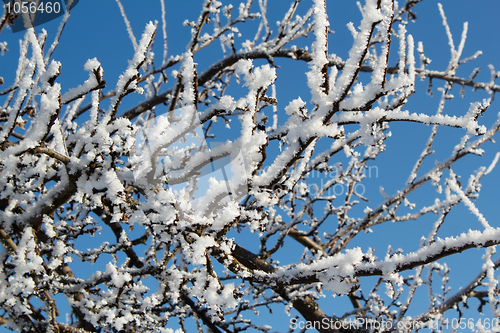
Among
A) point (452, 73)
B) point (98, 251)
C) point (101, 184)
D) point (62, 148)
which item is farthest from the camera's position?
point (452, 73)

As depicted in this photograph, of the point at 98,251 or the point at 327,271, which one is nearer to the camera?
the point at 327,271

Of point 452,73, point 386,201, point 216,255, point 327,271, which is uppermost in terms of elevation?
point 452,73

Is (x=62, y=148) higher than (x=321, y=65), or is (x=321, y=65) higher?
(x=62, y=148)

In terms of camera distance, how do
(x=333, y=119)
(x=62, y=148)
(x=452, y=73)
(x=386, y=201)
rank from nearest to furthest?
1. (x=333, y=119)
2. (x=62, y=148)
3. (x=386, y=201)
4. (x=452, y=73)

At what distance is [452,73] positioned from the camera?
12.6 feet

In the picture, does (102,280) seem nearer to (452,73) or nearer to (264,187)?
(264,187)

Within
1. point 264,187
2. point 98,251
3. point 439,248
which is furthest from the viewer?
point 98,251

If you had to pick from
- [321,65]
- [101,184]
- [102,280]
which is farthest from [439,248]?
[102,280]

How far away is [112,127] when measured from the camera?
164cm

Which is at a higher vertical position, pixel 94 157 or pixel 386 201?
pixel 386 201

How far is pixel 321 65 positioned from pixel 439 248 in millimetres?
797

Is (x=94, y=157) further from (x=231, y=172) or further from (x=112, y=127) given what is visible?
(x=231, y=172)

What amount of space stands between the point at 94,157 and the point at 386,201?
3152 millimetres

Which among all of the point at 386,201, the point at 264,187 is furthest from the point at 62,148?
the point at 386,201
